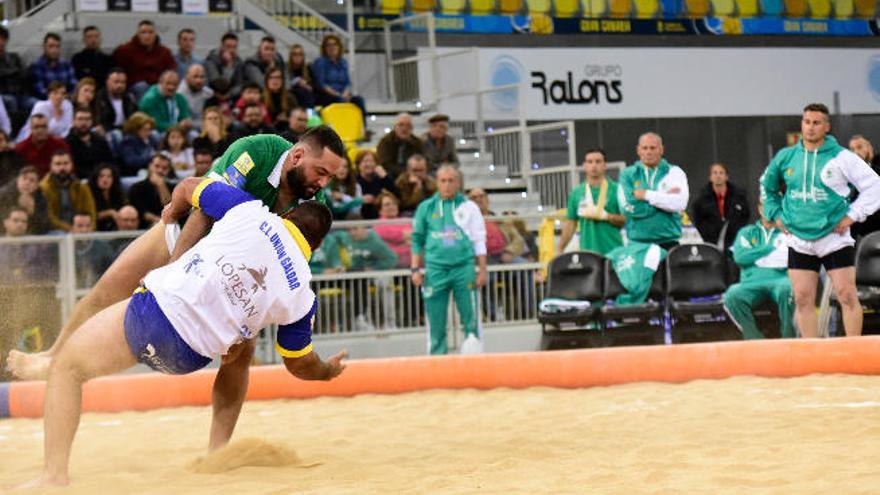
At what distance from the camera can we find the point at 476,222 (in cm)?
1184

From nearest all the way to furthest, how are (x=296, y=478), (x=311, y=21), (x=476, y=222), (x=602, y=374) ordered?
1. (x=296, y=478)
2. (x=602, y=374)
3. (x=476, y=222)
4. (x=311, y=21)

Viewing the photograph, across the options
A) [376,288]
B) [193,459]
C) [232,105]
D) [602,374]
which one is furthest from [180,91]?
[193,459]

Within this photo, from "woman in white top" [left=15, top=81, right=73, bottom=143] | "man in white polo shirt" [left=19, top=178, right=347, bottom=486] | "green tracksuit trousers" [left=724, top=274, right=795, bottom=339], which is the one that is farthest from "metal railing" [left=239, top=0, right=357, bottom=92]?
"man in white polo shirt" [left=19, top=178, right=347, bottom=486]

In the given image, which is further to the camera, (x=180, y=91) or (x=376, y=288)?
(x=180, y=91)

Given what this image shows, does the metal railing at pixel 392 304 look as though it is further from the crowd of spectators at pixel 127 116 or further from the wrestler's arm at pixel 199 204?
the wrestler's arm at pixel 199 204

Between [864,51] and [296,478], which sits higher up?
[864,51]

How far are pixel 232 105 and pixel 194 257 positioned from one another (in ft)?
31.8

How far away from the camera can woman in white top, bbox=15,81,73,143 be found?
43.5 ft

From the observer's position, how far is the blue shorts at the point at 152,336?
509 centimetres

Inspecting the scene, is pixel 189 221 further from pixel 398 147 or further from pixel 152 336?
pixel 398 147

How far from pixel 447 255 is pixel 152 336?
6.75 m

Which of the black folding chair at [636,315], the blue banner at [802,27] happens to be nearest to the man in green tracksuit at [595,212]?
the black folding chair at [636,315]

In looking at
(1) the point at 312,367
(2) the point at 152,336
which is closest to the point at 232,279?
(2) the point at 152,336

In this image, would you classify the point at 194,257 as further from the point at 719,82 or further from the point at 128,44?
the point at 719,82
